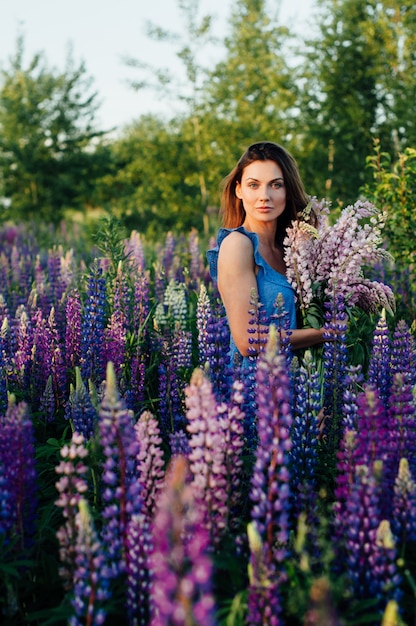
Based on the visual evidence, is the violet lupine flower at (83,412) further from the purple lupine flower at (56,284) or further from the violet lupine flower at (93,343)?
the purple lupine flower at (56,284)

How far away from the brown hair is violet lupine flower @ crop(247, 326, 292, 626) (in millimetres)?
2083

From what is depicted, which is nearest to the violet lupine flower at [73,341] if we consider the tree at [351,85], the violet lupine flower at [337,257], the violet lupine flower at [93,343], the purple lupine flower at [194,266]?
the violet lupine flower at [93,343]

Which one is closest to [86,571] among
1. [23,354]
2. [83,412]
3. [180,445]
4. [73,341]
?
[180,445]

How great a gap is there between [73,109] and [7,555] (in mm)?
22732

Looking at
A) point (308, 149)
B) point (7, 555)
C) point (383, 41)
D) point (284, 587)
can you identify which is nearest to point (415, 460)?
point (284, 587)

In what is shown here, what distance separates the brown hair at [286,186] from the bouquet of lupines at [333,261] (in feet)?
2.01

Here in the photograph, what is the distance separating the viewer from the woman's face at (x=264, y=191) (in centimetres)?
384

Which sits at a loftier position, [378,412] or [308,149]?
[308,149]

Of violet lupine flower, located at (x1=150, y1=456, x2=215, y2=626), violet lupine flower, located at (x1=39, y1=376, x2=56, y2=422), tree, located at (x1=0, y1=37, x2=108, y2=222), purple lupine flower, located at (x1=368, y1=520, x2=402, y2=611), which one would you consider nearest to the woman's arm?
violet lupine flower, located at (x1=39, y1=376, x2=56, y2=422)

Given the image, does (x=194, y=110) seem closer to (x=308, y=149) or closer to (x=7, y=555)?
(x=308, y=149)

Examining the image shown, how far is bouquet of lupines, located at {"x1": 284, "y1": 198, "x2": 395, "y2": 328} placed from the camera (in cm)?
326

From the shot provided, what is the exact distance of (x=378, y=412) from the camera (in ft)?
7.30

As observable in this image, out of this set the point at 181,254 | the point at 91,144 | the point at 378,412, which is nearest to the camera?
the point at 378,412

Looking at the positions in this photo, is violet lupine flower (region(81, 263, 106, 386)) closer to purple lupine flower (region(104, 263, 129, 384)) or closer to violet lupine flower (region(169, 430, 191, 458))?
purple lupine flower (region(104, 263, 129, 384))
